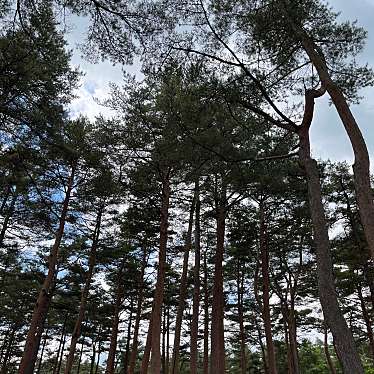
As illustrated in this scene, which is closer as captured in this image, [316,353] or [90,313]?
[90,313]

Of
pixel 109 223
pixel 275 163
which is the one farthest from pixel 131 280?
pixel 275 163

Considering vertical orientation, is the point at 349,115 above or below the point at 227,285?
below

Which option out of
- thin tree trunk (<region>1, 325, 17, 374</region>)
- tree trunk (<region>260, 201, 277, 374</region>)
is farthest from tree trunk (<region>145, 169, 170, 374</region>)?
thin tree trunk (<region>1, 325, 17, 374</region>)

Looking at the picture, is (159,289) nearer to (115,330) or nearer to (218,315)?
(218,315)

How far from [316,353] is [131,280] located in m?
19.9

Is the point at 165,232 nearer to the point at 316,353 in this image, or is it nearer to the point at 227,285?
the point at 227,285

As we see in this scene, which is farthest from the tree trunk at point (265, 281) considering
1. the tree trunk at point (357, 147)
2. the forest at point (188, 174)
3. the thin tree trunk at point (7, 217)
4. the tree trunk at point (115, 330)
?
the thin tree trunk at point (7, 217)

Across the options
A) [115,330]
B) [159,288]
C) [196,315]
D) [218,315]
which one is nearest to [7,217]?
[159,288]

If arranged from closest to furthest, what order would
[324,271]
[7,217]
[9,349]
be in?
1. [324,271]
2. [7,217]
3. [9,349]

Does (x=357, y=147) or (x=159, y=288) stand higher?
(x=357, y=147)

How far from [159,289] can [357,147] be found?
7.25 meters

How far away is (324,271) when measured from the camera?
5.20m

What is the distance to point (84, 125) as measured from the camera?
12859 mm

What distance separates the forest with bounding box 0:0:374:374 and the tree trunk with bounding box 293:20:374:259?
0.03m
